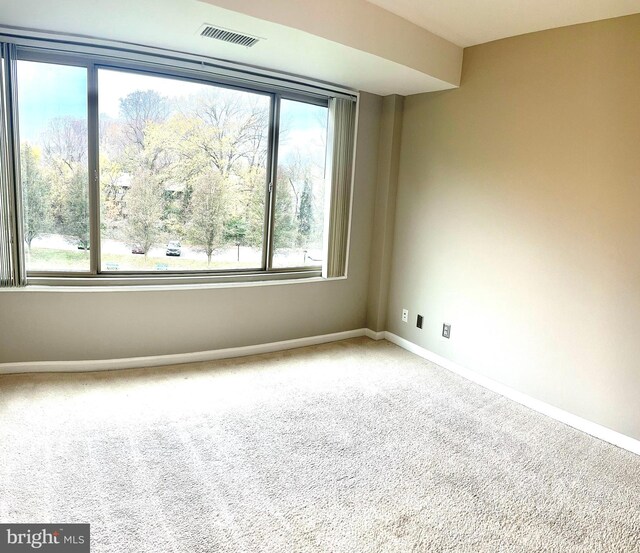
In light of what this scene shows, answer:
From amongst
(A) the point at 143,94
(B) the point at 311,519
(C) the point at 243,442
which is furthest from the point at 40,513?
(A) the point at 143,94

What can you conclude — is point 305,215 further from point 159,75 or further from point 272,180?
point 159,75

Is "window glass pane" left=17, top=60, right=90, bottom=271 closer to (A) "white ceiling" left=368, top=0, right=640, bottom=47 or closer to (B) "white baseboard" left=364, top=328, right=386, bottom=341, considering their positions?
(A) "white ceiling" left=368, top=0, right=640, bottom=47

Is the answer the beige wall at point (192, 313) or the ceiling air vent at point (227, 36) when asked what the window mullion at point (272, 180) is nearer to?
the beige wall at point (192, 313)

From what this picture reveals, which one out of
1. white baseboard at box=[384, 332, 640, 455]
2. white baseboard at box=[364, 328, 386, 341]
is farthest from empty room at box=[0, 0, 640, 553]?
white baseboard at box=[364, 328, 386, 341]

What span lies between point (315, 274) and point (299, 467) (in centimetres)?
215

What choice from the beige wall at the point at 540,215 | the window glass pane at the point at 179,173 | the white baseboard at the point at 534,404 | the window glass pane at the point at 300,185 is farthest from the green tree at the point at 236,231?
the white baseboard at the point at 534,404

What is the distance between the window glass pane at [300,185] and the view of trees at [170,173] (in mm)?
12

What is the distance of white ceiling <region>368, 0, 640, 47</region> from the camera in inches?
100

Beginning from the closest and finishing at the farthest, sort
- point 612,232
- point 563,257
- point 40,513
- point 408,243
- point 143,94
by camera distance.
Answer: point 40,513 < point 612,232 < point 563,257 < point 143,94 < point 408,243

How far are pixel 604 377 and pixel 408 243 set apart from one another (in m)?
1.85

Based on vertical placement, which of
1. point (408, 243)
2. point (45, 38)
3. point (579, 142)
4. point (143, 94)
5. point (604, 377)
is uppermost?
point (45, 38)

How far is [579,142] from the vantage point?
2.81m

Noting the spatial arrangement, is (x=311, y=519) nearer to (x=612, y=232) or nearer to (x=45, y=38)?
(x=612, y=232)

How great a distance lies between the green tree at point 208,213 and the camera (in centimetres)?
348
